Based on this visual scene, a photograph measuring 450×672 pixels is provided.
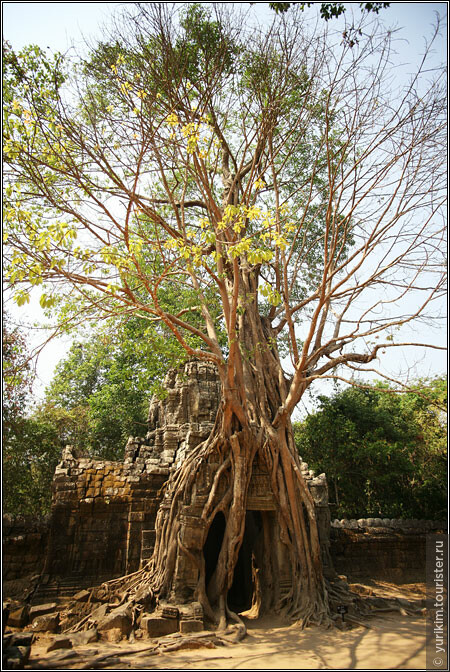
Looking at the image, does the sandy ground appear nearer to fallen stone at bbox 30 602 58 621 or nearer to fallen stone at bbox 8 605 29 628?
fallen stone at bbox 8 605 29 628

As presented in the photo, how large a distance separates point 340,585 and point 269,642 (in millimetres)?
2697

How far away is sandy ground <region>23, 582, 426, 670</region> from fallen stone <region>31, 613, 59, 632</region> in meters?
0.60

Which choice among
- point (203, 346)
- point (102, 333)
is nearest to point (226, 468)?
point (102, 333)

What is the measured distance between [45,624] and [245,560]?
3.99 m

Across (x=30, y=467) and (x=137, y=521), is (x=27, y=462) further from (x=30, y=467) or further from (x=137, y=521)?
(x=137, y=521)

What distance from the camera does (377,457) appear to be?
1286 cm

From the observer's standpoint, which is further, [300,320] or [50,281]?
[300,320]

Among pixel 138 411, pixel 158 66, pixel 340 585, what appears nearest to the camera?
pixel 158 66

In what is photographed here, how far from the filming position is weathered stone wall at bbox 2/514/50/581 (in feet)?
26.8

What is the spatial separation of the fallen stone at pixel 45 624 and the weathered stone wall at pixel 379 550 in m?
6.34

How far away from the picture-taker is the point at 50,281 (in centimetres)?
618

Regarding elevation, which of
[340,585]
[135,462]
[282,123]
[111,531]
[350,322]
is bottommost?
[340,585]

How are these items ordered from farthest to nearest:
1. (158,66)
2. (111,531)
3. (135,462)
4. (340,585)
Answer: (135,462) < (111,531) < (340,585) < (158,66)

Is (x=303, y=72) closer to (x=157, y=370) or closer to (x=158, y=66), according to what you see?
(x=158, y=66)
